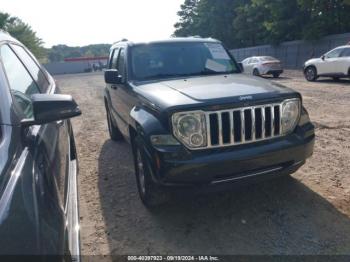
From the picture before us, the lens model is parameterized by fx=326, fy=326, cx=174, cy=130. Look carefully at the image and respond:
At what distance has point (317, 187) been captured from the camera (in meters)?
3.85

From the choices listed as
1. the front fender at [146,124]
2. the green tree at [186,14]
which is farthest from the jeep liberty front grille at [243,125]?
the green tree at [186,14]

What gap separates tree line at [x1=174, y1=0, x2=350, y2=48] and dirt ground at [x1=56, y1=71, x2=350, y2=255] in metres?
23.9

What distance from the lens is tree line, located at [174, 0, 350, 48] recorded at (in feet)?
89.6

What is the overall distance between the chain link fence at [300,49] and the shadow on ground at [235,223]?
951 inches

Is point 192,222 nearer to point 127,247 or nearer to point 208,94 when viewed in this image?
point 127,247

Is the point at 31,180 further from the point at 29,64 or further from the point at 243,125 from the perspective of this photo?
the point at 29,64

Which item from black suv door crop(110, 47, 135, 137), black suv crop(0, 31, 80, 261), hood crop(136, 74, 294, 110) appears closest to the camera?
black suv crop(0, 31, 80, 261)

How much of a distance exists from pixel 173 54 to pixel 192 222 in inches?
93.1

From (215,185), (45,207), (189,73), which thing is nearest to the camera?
(45,207)

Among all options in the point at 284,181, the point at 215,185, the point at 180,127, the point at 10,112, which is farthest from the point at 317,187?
the point at 10,112

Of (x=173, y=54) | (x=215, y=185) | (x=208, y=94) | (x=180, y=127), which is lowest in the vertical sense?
(x=215, y=185)

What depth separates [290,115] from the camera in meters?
3.31

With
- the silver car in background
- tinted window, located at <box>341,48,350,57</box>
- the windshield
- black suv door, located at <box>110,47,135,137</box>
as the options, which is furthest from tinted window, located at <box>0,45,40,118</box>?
the silver car in background

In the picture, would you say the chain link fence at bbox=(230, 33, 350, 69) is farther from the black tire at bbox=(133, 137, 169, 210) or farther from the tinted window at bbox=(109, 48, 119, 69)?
the black tire at bbox=(133, 137, 169, 210)
